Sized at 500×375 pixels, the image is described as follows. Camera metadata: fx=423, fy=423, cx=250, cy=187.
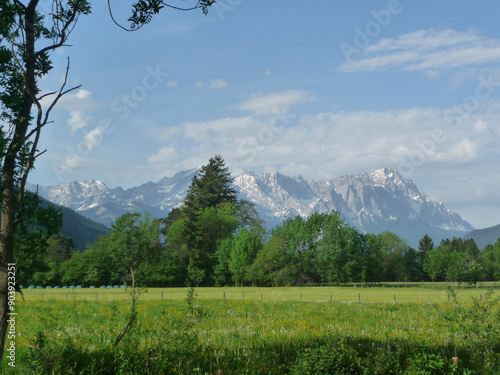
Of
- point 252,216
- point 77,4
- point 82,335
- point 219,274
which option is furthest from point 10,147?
point 252,216

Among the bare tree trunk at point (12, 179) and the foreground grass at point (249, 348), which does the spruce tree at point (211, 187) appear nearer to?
the foreground grass at point (249, 348)

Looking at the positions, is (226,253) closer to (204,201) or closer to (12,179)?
(204,201)

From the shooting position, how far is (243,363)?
9.12 meters

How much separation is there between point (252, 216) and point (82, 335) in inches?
4124

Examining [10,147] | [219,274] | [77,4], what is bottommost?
[219,274]

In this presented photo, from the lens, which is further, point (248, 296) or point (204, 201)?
point (204, 201)

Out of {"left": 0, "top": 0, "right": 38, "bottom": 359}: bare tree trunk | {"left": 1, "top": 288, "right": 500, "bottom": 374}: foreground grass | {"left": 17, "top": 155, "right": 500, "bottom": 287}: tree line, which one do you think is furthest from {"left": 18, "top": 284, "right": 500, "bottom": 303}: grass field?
{"left": 0, "top": 0, "right": 38, "bottom": 359}: bare tree trunk

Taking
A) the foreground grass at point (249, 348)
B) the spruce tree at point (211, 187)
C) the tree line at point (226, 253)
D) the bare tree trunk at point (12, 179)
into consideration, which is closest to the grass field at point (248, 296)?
the foreground grass at point (249, 348)

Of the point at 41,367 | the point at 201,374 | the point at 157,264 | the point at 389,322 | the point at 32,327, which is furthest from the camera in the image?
the point at 157,264

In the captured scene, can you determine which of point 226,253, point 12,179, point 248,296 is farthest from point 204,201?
point 12,179

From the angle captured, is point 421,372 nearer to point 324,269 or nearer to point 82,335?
point 82,335

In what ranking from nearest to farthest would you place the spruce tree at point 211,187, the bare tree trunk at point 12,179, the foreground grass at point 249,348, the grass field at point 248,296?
the bare tree trunk at point 12,179, the foreground grass at point 249,348, the grass field at point 248,296, the spruce tree at point 211,187

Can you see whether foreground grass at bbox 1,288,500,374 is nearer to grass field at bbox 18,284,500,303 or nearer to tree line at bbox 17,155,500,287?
grass field at bbox 18,284,500,303

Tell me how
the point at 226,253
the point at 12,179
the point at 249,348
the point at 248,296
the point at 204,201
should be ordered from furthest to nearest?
the point at 204,201
the point at 226,253
the point at 248,296
the point at 249,348
the point at 12,179
